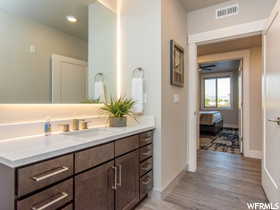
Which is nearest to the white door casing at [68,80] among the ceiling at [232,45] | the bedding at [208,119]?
the ceiling at [232,45]

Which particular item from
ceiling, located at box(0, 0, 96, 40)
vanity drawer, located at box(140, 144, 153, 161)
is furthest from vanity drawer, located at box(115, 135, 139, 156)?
ceiling, located at box(0, 0, 96, 40)

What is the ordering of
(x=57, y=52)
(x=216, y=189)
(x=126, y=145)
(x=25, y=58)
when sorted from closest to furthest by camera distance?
1. (x=25, y=58)
2. (x=126, y=145)
3. (x=57, y=52)
4. (x=216, y=189)

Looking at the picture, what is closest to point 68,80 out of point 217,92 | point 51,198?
point 51,198

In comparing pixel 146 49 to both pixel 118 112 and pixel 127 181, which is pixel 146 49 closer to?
pixel 118 112

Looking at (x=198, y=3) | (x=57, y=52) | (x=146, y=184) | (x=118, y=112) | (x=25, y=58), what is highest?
(x=198, y=3)

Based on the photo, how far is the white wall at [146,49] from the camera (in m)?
1.95

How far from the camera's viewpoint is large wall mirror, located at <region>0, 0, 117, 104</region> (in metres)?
1.36

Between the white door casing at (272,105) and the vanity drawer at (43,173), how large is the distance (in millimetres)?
1817

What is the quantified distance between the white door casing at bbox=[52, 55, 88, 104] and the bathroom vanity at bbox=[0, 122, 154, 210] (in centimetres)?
41

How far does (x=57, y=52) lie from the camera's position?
1.68 meters

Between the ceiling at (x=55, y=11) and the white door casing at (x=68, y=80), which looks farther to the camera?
the white door casing at (x=68, y=80)

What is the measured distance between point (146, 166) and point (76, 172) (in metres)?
0.92

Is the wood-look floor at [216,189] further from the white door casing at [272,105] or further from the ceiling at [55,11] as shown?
the ceiling at [55,11]

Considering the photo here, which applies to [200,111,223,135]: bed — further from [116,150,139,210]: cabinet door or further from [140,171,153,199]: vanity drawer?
[116,150,139,210]: cabinet door
